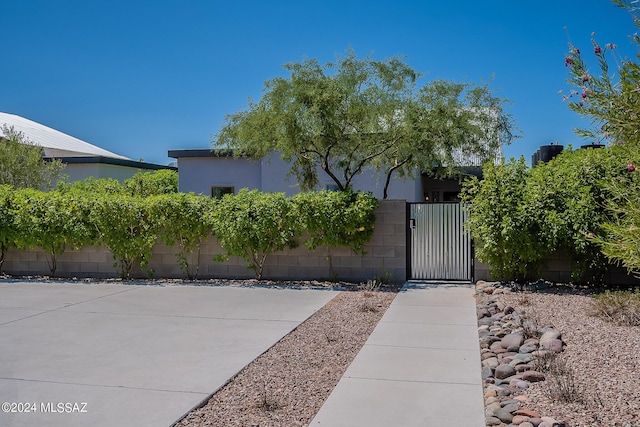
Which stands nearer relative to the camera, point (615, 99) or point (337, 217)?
point (615, 99)

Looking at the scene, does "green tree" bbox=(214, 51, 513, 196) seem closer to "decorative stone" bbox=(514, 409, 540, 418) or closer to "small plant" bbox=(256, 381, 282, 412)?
"small plant" bbox=(256, 381, 282, 412)

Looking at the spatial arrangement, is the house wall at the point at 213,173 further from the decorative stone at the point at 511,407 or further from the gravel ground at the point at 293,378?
the decorative stone at the point at 511,407

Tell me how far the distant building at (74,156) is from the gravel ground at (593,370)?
18623mm

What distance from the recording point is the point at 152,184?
19.6m

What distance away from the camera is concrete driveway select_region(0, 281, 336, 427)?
4.27 metres

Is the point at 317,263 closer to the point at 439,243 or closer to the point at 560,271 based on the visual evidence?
the point at 439,243

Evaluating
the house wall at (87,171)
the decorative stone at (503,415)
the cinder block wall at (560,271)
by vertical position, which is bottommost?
the decorative stone at (503,415)

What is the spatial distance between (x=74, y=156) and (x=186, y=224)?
53.9ft

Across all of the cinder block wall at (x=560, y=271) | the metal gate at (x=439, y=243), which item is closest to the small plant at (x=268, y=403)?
the metal gate at (x=439, y=243)

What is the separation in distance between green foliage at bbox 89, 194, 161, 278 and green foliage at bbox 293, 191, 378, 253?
3352 mm

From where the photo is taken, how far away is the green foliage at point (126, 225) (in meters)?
11.5

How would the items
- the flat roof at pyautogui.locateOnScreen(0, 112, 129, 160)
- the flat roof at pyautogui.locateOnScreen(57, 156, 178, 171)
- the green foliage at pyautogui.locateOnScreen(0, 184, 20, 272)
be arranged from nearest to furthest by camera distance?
the green foliage at pyautogui.locateOnScreen(0, 184, 20, 272)
the flat roof at pyautogui.locateOnScreen(57, 156, 178, 171)
the flat roof at pyautogui.locateOnScreen(0, 112, 129, 160)

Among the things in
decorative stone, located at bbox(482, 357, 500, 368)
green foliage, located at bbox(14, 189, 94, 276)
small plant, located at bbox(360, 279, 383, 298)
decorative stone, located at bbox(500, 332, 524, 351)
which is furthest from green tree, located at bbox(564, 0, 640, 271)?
green foliage, located at bbox(14, 189, 94, 276)

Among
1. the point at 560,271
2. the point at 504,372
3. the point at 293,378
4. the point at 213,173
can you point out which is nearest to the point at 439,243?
the point at 560,271
